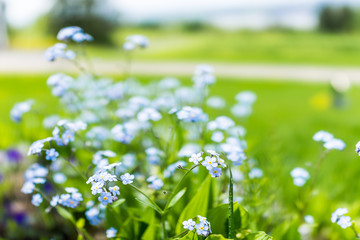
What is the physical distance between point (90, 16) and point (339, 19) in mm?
8282

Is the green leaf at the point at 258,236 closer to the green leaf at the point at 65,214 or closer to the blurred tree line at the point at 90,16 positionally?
the green leaf at the point at 65,214

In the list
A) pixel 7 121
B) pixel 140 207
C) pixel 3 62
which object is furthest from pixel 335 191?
pixel 3 62

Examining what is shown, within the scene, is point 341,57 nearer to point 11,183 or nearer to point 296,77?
point 296,77

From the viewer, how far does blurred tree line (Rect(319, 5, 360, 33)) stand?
1467 centimetres

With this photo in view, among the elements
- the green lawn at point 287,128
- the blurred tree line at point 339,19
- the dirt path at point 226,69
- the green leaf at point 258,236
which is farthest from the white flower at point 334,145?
the blurred tree line at point 339,19

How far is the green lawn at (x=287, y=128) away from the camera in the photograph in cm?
286

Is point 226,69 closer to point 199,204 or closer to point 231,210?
point 199,204

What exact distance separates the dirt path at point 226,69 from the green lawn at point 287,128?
823 mm

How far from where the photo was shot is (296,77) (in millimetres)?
8133

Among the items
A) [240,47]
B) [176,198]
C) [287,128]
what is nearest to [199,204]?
[176,198]

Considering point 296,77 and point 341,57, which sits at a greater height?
point 296,77

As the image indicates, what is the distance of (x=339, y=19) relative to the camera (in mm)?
14812

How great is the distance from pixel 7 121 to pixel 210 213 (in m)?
3.56

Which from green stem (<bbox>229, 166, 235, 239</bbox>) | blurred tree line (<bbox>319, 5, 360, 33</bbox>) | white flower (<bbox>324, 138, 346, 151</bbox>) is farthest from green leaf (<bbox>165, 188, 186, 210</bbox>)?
blurred tree line (<bbox>319, 5, 360, 33</bbox>)
